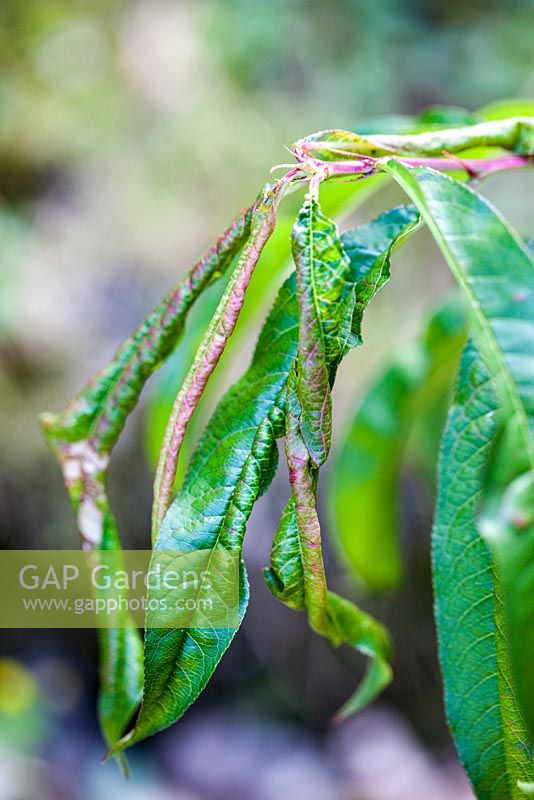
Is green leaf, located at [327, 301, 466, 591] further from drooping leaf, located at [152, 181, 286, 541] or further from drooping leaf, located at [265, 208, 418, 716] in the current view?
drooping leaf, located at [152, 181, 286, 541]

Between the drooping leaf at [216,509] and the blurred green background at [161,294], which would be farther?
the blurred green background at [161,294]

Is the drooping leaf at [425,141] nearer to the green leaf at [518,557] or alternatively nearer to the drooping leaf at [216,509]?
the drooping leaf at [216,509]

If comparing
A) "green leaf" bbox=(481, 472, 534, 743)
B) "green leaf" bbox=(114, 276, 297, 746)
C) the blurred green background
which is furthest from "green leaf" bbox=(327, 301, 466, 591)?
the blurred green background

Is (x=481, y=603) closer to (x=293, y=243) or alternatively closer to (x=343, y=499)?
(x=293, y=243)

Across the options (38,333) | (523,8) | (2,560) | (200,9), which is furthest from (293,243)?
(523,8)

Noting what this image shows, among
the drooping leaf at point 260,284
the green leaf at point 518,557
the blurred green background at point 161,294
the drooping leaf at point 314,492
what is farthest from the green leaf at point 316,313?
the blurred green background at point 161,294

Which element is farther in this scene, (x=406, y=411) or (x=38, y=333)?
(x=38, y=333)
